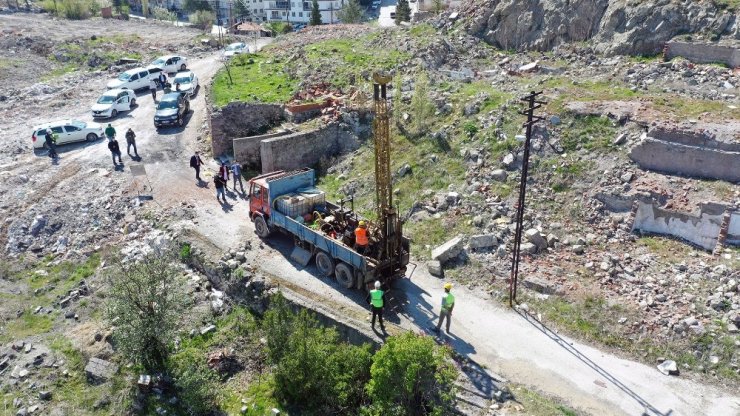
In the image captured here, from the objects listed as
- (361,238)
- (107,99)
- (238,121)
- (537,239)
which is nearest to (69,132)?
(107,99)

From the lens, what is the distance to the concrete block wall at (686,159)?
58.4ft

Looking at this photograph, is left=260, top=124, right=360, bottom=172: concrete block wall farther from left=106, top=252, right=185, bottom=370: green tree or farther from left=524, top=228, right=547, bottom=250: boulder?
left=524, top=228, right=547, bottom=250: boulder

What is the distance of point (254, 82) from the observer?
105 feet

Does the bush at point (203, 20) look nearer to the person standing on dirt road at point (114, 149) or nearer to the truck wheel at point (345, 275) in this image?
the person standing on dirt road at point (114, 149)

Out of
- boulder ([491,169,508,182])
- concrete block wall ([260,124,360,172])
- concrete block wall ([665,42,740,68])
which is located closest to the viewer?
boulder ([491,169,508,182])

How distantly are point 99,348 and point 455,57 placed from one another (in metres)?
24.0

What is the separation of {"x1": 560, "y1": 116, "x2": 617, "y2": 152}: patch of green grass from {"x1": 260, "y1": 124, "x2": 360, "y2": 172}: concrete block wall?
9.11 metres

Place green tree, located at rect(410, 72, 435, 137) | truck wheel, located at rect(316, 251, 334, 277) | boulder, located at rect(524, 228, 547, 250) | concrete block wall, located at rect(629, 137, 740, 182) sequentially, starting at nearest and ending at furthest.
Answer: truck wheel, located at rect(316, 251, 334, 277) < boulder, located at rect(524, 228, 547, 250) < concrete block wall, located at rect(629, 137, 740, 182) < green tree, located at rect(410, 72, 435, 137)

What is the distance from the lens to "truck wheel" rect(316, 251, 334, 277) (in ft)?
55.2

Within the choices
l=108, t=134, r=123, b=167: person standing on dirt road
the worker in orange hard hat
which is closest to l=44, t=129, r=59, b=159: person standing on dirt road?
l=108, t=134, r=123, b=167: person standing on dirt road

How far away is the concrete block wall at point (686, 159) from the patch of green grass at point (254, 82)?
1694 centimetres

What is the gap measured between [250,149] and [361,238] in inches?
443

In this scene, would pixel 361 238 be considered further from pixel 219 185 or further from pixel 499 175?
pixel 219 185

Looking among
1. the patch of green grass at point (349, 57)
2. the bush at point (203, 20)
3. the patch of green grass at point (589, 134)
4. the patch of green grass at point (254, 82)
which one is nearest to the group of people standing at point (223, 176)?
the patch of green grass at point (254, 82)
